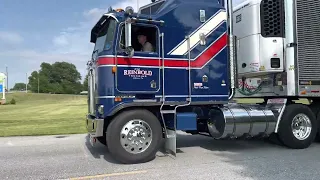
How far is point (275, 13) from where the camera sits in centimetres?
863

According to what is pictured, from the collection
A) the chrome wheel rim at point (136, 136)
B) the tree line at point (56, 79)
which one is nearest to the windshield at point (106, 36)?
the chrome wheel rim at point (136, 136)

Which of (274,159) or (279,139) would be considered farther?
(279,139)

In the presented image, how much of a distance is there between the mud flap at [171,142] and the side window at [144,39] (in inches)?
71.0

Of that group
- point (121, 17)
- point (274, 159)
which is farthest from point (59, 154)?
point (274, 159)

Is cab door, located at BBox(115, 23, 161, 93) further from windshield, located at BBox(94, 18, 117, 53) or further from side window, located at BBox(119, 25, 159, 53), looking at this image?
windshield, located at BBox(94, 18, 117, 53)

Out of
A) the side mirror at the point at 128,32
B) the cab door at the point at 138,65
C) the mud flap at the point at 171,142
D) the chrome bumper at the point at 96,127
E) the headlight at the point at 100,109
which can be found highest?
the side mirror at the point at 128,32

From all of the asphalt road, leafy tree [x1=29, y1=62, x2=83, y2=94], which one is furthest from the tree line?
the asphalt road

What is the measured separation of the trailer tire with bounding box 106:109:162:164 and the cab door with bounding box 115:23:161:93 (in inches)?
21.0

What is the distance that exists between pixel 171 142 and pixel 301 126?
362 cm

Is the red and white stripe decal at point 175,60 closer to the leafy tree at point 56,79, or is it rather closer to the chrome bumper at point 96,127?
the chrome bumper at point 96,127

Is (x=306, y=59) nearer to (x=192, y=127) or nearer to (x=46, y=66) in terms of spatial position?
(x=192, y=127)

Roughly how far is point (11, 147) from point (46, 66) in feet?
483

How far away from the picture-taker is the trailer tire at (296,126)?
8422 mm

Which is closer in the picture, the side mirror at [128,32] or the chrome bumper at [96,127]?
the side mirror at [128,32]
